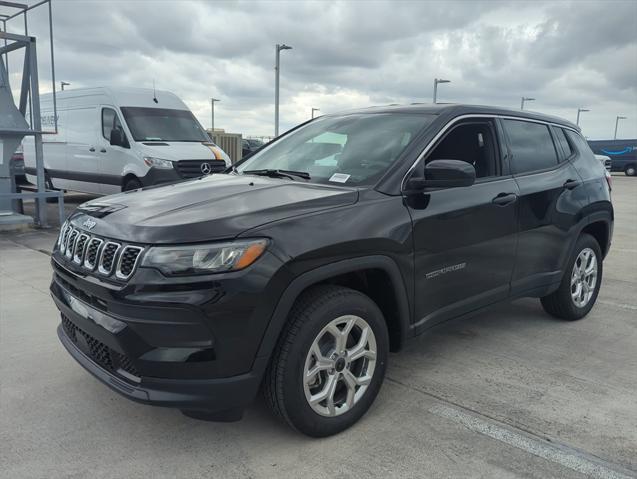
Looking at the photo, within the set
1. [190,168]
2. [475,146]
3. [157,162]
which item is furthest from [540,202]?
[157,162]

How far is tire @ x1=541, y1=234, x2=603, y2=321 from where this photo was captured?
14.7 ft

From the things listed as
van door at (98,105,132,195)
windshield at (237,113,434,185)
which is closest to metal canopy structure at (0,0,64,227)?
van door at (98,105,132,195)

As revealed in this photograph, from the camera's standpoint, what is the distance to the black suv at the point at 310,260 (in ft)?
7.73

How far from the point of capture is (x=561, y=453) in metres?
2.69

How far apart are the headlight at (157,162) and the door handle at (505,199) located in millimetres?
7105

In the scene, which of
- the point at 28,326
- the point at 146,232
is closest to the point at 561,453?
the point at 146,232

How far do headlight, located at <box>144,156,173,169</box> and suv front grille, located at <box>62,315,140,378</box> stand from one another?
706cm

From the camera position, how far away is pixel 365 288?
3049 mm

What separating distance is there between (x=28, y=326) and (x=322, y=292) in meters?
2.93

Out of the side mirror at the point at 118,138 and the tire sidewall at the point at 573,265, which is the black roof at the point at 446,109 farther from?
the side mirror at the point at 118,138

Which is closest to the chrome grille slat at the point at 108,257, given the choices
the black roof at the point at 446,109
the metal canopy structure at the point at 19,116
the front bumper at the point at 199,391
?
the front bumper at the point at 199,391

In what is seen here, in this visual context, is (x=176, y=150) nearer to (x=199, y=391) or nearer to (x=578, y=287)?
(x=578, y=287)

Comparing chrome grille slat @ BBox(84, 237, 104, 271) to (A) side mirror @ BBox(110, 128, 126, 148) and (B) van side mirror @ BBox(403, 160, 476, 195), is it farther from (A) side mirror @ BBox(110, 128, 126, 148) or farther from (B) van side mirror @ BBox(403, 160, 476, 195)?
(A) side mirror @ BBox(110, 128, 126, 148)

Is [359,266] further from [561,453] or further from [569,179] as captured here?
[569,179]
